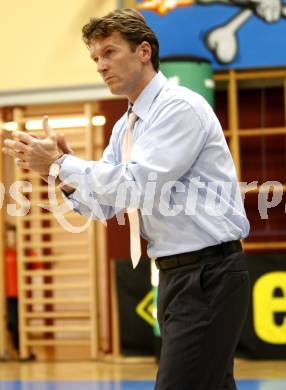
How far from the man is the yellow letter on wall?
411cm

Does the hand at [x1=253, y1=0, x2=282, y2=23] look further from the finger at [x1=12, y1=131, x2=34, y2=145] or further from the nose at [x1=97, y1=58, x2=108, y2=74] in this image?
the finger at [x1=12, y1=131, x2=34, y2=145]

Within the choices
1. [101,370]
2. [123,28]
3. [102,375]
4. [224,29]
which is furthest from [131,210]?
[224,29]

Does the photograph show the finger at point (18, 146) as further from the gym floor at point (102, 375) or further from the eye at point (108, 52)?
the gym floor at point (102, 375)

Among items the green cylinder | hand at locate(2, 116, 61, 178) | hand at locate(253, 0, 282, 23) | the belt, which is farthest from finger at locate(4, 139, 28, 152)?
hand at locate(253, 0, 282, 23)

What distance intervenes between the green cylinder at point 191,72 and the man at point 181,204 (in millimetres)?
3904

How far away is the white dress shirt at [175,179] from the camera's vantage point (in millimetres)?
2146

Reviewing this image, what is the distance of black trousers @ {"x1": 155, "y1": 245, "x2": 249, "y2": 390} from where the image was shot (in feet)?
7.19

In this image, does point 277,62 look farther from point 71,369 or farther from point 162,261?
point 162,261

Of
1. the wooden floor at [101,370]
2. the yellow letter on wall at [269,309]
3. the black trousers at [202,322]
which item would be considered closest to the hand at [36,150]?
the black trousers at [202,322]

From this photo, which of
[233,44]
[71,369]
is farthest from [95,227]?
[233,44]

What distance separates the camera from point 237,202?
7.53ft

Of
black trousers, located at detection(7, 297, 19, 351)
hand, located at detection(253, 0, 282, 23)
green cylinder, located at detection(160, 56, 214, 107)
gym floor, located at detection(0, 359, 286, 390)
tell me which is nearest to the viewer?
gym floor, located at detection(0, 359, 286, 390)

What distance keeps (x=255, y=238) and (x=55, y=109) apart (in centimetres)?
231

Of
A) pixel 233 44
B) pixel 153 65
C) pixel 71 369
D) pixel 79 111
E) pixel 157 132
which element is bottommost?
pixel 71 369
